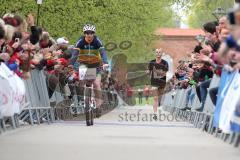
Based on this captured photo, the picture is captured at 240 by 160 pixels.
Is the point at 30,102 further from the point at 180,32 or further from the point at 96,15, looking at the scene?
the point at 180,32

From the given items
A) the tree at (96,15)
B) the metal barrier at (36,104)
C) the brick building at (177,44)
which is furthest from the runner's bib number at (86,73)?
the brick building at (177,44)

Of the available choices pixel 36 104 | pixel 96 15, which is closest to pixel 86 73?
pixel 36 104

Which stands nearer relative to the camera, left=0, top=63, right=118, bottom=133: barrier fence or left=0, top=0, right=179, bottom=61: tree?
left=0, top=63, right=118, bottom=133: barrier fence

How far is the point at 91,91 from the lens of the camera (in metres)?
17.0

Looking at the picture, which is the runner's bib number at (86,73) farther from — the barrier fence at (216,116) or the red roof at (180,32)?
the red roof at (180,32)

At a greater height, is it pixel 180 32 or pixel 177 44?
pixel 180 32

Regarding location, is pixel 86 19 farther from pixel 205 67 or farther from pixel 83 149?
pixel 83 149

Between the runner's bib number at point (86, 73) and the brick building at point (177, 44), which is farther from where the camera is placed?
the brick building at point (177, 44)

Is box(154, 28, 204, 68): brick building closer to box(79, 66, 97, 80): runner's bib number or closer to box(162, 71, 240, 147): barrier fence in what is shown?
box(162, 71, 240, 147): barrier fence

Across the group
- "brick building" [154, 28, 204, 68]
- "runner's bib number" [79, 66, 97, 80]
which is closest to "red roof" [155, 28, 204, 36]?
"brick building" [154, 28, 204, 68]

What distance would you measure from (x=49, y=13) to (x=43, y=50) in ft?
56.6

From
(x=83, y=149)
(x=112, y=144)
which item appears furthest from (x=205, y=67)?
(x=83, y=149)

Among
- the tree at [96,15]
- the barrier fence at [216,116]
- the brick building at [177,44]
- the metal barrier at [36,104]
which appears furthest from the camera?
the brick building at [177,44]

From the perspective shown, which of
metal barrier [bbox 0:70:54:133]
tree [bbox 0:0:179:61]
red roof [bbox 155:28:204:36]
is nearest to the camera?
metal barrier [bbox 0:70:54:133]
